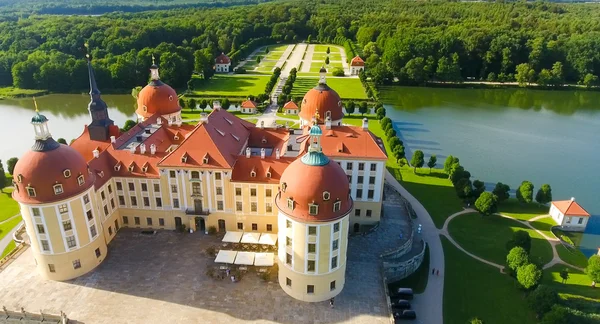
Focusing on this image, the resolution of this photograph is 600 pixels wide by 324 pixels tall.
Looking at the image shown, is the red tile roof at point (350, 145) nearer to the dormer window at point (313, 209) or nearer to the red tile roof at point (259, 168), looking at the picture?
the red tile roof at point (259, 168)

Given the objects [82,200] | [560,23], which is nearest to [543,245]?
[82,200]

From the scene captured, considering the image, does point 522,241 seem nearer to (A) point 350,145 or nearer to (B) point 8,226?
(A) point 350,145

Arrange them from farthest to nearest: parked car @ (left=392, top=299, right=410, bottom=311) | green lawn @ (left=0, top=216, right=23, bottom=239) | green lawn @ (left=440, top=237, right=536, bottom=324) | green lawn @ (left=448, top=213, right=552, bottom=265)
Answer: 1. green lawn @ (left=0, top=216, right=23, bottom=239)
2. green lawn @ (left=448, top=213, right=552, bottom=265)
3. parked car @ (left=392, top=299, right=410, bottom=311)
4. green lawn @ (left=440, top=237, right=536, bottom=324)

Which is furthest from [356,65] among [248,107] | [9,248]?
[9,248]

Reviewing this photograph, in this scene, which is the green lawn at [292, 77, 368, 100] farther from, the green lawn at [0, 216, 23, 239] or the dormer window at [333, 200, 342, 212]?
the dormer window at [333, 200, 342, 212]

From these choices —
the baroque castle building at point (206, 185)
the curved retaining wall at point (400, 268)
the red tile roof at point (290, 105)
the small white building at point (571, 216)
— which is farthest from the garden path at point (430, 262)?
the red tile roof at point (290, 105)

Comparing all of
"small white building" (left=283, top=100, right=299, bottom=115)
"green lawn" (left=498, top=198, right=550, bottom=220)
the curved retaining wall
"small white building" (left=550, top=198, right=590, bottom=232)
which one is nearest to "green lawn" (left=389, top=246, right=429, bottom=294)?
the curved retaining wall
